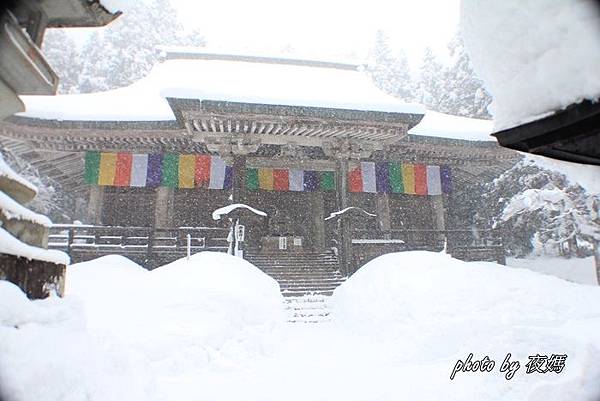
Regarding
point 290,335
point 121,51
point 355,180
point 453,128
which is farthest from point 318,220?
point 121,51

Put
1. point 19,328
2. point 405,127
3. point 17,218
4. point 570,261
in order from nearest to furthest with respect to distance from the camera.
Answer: point 19,328 → point 17,218 → point 405,127 → point 570,261

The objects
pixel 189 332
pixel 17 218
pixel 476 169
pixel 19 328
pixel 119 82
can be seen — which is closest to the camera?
pixel 19 328

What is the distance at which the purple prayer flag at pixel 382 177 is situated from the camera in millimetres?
14609

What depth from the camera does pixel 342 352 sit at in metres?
6.77

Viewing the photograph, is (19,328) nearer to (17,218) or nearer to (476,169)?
(17,218)

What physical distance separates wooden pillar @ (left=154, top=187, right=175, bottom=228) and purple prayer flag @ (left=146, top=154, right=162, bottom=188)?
316 millimetres

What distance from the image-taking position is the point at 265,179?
47.2 feet

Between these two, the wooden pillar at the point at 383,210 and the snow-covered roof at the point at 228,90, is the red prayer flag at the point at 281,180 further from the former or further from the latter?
the wooden pillar at the point at 383,210

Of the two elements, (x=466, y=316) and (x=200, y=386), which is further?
(x=466, y=316)

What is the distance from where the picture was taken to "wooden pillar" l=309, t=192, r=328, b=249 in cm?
1521

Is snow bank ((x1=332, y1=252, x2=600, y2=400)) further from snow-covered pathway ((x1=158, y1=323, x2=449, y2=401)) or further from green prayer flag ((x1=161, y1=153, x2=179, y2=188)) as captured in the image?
green prayer flag ((x1=161, y1=153, x2=179, y2=188))

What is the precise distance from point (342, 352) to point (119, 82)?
31537 millimetres

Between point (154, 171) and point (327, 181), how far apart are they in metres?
6.20

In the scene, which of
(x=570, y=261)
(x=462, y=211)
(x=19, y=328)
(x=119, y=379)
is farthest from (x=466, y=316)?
(x=570, y=261)
